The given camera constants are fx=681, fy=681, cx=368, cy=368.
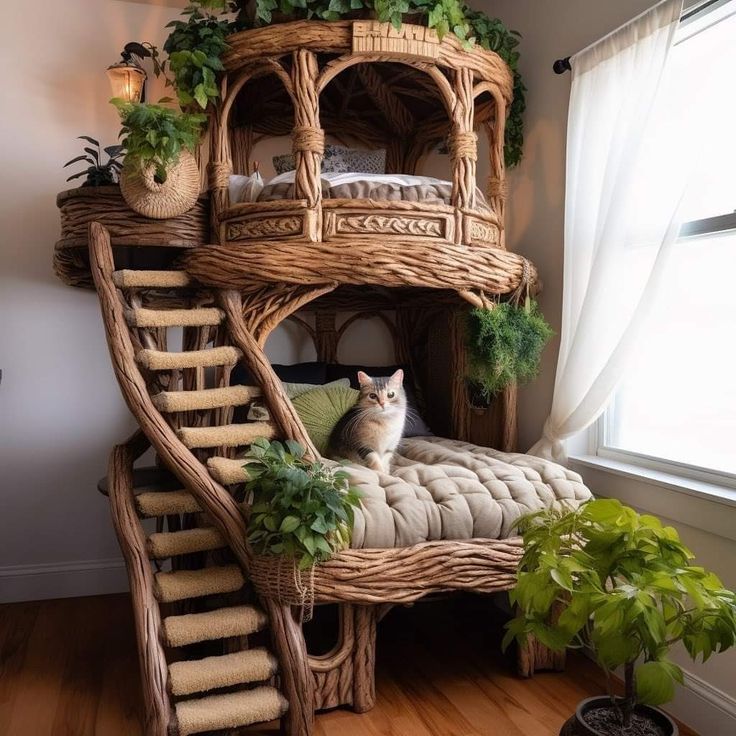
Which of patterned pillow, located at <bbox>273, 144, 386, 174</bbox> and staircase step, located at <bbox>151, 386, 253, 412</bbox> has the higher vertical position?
patterned pillow, located at <bbox>273, 144, 386, 174</bbox>

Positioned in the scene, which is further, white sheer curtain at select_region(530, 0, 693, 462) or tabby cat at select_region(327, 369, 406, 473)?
tabby cat at select_region(327, 369, 406, 473)

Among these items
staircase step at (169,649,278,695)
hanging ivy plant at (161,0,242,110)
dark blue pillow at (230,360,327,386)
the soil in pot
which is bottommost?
staircase step at (169,649,278,695)

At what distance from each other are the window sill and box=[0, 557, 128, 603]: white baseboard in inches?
90.5

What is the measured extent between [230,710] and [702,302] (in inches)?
78.1

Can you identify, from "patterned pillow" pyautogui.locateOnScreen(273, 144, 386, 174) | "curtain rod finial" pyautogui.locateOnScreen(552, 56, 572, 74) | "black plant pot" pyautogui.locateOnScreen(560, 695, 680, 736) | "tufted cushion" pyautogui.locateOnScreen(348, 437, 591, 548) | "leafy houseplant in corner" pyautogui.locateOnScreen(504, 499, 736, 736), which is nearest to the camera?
"leafy houseplant in corner" pyautogui.locateOnScreen(504, 499, 736, 736)

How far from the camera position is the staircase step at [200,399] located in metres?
2.32

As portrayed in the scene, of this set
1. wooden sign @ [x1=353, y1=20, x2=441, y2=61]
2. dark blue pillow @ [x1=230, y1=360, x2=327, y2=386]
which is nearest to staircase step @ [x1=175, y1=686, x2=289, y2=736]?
dark blue pillow @ [x1=230, y1=360, x2=327, y2=386]

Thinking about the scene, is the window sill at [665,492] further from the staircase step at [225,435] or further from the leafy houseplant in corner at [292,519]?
the staircase step at [225,435]

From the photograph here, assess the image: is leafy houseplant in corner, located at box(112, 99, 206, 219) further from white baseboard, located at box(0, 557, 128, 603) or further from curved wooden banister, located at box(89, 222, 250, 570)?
white baseboard, located at box(0, 557, 128, 603)

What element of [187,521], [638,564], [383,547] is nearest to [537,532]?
[638,564]

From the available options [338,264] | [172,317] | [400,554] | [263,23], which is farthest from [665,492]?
[263,23]

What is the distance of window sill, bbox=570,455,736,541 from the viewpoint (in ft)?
6.86

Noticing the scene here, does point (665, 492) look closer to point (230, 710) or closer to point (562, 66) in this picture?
point (230, 710)

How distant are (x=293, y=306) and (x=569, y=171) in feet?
3.93
